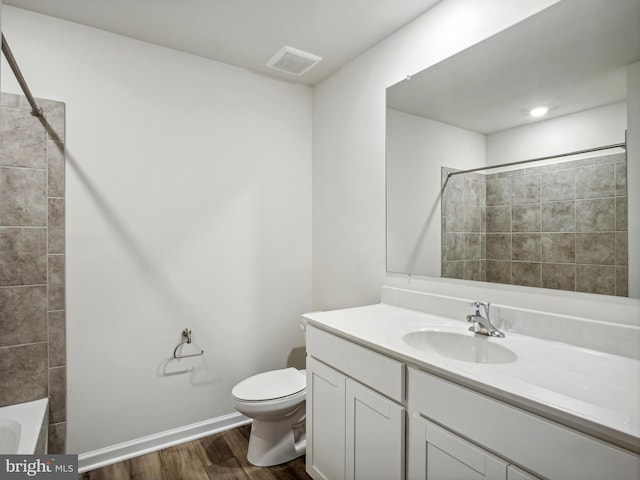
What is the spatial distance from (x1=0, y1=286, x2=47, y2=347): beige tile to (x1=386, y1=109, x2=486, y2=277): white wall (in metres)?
1.89

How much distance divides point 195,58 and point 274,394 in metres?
2.11

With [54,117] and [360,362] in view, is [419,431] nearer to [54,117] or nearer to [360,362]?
[360,362]

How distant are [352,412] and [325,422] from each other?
0.24m

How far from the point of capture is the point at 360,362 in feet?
4.78

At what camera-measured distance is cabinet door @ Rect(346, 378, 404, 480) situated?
129 centimetres

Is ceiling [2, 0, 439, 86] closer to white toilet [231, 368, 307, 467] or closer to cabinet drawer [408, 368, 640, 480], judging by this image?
cabinet drawer [408, 368, 640, 480]

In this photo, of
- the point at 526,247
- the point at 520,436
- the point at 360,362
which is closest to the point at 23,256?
the point at 360,362

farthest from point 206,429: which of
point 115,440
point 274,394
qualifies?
point 274,394

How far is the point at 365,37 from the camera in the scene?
2104 mm

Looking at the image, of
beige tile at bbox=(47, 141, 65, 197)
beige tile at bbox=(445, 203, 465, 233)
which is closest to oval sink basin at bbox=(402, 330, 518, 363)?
beige tile at bbox=(445, 203, 465, 233)

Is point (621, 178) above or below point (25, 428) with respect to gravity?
above

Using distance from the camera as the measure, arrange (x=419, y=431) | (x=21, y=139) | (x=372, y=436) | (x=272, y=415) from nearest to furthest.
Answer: (x=419, y=431)
(x=372, y=436)
(x=21, y=139)
(x=272, y=415)

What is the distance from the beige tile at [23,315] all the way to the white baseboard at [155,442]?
72cm

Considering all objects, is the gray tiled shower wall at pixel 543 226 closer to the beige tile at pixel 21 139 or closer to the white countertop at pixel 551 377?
the white countertop at pixel 551 377
